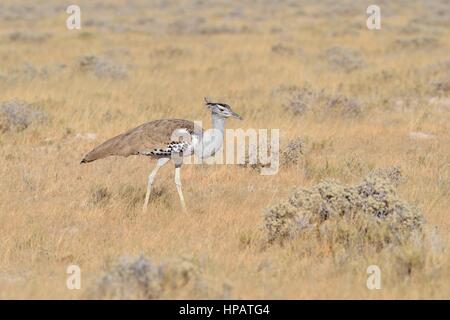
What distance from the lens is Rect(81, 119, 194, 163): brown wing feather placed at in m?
7.64

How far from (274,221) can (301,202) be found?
386 millimetres

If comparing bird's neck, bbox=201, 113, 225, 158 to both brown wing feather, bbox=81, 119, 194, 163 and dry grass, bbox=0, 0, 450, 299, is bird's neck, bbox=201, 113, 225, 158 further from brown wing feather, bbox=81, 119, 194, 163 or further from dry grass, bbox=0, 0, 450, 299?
dry grass, bbox=0, 0, 450, 299

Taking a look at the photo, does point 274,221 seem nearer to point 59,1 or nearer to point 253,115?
point 253,115

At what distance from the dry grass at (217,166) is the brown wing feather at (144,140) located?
1.80 ft

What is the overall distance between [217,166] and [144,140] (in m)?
2.22

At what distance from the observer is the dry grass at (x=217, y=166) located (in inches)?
227

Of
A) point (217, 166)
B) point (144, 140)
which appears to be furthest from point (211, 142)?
point (217, 166)

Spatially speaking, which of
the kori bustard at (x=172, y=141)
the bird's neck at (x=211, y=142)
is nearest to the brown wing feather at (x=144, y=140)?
the kori bustard at (x=172, y=141)

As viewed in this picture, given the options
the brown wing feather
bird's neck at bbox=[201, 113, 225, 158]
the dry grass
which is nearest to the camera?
the dry grass

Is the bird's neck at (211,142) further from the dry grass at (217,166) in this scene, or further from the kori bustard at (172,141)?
the dry grass at (217,166)

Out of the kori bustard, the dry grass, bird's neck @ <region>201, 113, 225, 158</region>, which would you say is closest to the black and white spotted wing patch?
the kori bustard
